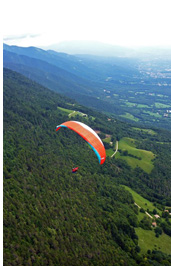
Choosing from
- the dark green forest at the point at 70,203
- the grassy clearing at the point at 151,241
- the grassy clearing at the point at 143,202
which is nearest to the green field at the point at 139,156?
the dark green forest at the point at 70,203

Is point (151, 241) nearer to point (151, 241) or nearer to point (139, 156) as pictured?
point (151, 241)

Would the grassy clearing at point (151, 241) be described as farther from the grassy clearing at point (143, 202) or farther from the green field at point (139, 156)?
the green field at point (139, 156)

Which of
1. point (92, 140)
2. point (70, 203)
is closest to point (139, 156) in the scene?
point (70, 203)

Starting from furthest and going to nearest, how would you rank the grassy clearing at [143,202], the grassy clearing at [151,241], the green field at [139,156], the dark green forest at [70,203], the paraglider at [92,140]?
the green field at [139,156]
the grassy clearing at [143,202]
the grassy clearing at [151,241]
the dark green forest at [70,203]
the paraglider at [92,140]

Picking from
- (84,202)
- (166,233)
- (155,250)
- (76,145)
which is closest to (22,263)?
(84,202)

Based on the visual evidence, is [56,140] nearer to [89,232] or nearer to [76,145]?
[76,145]
